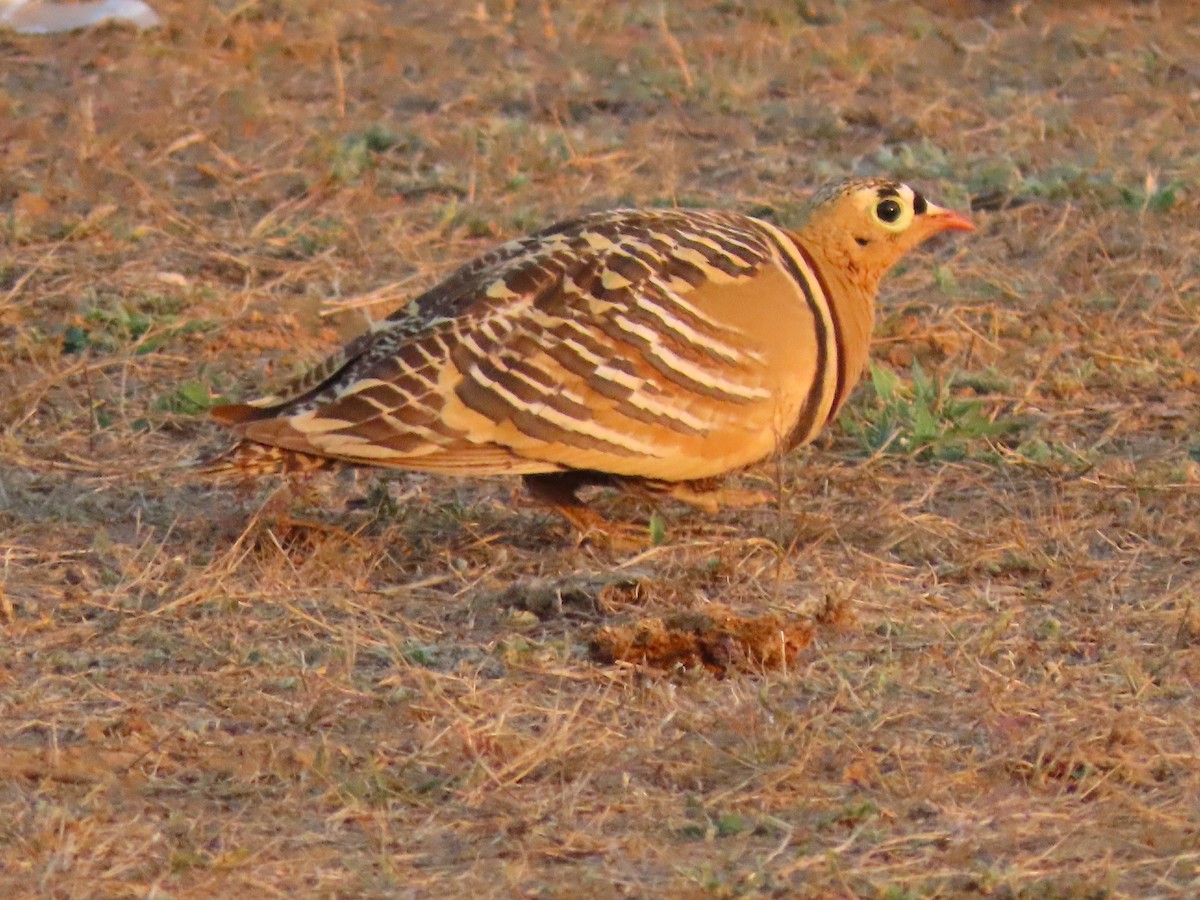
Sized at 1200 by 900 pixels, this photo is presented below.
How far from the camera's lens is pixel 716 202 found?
7.20 metres

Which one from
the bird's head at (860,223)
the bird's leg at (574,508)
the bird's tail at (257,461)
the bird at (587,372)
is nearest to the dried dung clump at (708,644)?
the bird at (587,372)

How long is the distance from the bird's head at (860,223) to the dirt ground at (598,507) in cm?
60

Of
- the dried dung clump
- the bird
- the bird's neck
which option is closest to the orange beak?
the bird's neck

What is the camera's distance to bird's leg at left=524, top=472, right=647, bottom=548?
4883mm

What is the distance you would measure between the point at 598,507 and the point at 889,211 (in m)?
1.05

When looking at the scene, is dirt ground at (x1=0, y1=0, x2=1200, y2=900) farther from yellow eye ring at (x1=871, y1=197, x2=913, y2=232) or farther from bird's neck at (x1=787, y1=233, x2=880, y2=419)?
yellow eye ring at (x1=871, y1=197, x2=913, y2=232)

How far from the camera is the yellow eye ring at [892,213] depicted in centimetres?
506

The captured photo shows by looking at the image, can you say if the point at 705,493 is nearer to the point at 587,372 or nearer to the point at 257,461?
the point at 587,372

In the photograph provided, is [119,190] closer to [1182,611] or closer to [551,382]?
[551,382]

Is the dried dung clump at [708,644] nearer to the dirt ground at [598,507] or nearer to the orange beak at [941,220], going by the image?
the dirt ground at [598,507]

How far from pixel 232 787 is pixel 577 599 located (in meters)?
1.11

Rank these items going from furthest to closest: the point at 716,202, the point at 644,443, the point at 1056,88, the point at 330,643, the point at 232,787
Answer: the point at 1056,88
the point at 716,202
the point at 644,443
the point at 330,643
the point at 232,787

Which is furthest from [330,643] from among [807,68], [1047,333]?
[807,68]

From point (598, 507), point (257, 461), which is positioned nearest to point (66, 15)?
point (598, 507)
